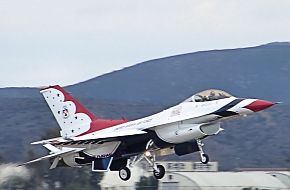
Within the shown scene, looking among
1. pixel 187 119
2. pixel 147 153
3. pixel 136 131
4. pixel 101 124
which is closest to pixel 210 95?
pixel 187 119

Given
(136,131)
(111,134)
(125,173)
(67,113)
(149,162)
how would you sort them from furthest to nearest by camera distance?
(67,113) < (125,173) < (111,134) < (149,162) < (136,131)

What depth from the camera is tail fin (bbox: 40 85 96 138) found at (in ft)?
131

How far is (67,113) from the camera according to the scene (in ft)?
133

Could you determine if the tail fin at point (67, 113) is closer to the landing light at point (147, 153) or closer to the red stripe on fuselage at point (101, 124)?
the red stripe on fuselage at point (101, 124)

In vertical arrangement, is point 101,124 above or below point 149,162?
above

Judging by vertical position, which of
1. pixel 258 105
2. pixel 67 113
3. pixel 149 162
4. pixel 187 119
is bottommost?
pixel 149 162

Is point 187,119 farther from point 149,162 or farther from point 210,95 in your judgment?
point 149,162

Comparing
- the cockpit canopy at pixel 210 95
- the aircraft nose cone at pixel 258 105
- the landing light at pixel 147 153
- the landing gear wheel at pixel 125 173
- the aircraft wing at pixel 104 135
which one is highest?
the cockpit canopy at pixel 210 95

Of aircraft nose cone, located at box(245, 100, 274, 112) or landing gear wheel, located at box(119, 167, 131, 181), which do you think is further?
landing gear wheel, located at box(119, 167, 131, 181)

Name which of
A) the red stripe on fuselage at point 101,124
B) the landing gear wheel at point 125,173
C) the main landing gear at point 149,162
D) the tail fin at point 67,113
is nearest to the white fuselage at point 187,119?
the main landing gear at point 149,162

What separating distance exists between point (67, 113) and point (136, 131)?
16.3 ft

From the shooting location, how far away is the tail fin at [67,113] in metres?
40.0

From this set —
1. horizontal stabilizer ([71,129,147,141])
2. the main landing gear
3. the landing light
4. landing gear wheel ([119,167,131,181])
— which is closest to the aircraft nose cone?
the main landing gear

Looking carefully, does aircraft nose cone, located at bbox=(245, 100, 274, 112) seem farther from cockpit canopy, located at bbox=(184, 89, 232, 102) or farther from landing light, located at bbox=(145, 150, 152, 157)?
landing light, located at bbox=(145, 150, 152, 157)
